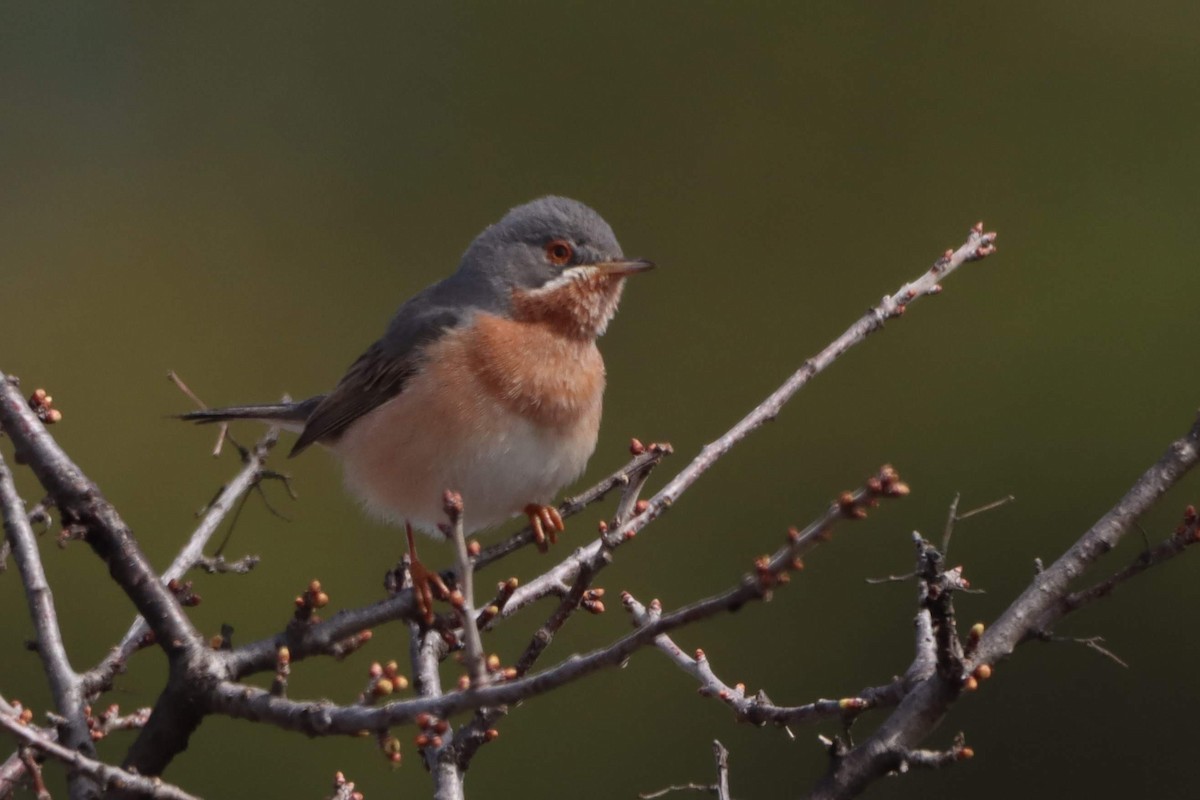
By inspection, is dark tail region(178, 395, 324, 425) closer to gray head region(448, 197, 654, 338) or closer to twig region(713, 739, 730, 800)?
gray head region(448, 197, 654, 338)

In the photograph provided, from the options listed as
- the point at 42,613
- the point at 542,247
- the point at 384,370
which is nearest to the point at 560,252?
the point at 542,247

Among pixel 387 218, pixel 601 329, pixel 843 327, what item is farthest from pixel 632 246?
pixel 601 329

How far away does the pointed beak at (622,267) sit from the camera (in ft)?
15.2

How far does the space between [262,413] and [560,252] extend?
115cm

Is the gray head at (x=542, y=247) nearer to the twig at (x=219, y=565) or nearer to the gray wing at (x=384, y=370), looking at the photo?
the gray wing at (x=384, y=370)

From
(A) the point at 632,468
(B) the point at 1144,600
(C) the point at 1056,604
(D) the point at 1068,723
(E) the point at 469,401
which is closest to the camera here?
(C) the point at 1056,604

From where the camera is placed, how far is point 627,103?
1070cm

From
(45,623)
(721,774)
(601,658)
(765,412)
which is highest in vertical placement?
(765,412)

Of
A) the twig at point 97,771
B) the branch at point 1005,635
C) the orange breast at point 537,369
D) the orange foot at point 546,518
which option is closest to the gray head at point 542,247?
the orange breast at point 537,369

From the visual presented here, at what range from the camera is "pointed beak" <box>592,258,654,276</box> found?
463 centimetres

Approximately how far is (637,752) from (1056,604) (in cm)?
515

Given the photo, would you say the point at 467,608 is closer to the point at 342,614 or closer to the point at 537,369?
the point at 342,614

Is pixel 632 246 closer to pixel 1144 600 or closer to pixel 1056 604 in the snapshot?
pixel 1144 600

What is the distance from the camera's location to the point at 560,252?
4.70 m
